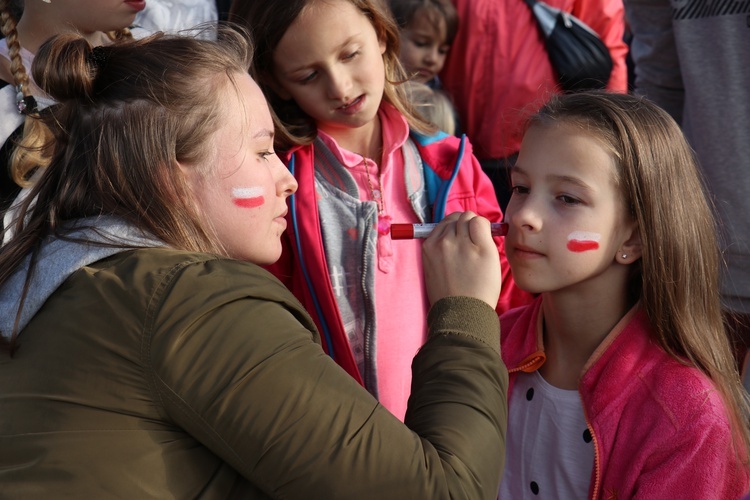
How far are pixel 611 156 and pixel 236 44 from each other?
91 centimetres

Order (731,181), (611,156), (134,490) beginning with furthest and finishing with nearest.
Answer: (731,181), (611,156), (134,490)

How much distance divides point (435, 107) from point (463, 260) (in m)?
1.53

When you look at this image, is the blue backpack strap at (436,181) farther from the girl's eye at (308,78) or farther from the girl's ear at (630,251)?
the girl's ear at (630,251)

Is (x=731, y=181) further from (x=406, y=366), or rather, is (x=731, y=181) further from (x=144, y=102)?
(x=144, y=102)

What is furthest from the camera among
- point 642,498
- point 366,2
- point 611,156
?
point 366,2

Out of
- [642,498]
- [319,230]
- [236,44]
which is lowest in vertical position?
[642,498]

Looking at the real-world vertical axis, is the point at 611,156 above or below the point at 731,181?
above

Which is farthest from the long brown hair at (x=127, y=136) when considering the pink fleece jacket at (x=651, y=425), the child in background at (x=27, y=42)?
the pink fleece jacket at (x=651, y=425)

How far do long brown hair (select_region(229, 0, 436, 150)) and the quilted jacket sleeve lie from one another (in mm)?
1079

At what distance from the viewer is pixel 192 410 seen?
1.18 m

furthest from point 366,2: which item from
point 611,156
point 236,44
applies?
point 611,156

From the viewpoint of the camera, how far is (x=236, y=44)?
6.02ft

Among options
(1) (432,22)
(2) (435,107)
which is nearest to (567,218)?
(2) (435,107)

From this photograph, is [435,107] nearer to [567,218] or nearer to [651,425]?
[567,218]
